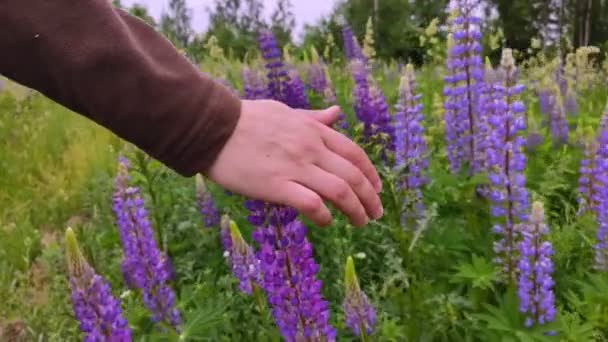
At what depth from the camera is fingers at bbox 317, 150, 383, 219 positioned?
1.13 metres

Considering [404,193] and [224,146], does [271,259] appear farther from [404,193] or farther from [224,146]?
[404,193]

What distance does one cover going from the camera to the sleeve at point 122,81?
1.15 meters

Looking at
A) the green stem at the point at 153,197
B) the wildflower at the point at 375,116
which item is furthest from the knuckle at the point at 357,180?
the wildflower at the point at 375,116

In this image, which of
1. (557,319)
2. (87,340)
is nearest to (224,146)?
(87,340)

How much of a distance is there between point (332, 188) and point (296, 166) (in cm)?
8

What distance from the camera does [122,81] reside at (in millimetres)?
1170

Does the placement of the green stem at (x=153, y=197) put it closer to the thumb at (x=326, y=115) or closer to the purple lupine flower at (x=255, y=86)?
the purple lupine flower at (x=255, y=86)

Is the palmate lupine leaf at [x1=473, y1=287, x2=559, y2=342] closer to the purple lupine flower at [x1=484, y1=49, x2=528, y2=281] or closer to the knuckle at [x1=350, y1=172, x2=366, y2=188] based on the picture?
the purple lupine flower at [x1=484, y1=49, x2=528, y2=281]

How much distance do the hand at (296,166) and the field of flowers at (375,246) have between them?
0.53m

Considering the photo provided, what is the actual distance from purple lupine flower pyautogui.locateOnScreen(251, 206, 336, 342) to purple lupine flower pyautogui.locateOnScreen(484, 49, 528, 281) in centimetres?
113

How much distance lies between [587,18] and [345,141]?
35.2 m

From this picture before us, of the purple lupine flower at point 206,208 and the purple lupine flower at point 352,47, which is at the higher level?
the purple lupine flower at point 352,47

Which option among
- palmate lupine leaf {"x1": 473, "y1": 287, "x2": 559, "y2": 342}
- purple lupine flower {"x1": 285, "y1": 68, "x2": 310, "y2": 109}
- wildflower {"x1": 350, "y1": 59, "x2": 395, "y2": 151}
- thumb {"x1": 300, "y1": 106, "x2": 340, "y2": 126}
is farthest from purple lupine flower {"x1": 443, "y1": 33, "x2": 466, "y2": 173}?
thumb {"x1": 300, "y1": 106, "x2": 340, "y2": 126}

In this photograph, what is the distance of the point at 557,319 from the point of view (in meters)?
2.48
